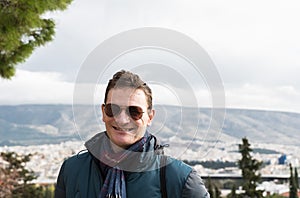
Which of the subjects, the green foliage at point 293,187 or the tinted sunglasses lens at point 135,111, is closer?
the tinted sunglasses lens at point 135,111

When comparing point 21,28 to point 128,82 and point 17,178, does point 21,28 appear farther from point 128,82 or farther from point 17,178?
point 17,178

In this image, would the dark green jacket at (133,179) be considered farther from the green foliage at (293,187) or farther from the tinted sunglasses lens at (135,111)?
the green foliage at (293,187)

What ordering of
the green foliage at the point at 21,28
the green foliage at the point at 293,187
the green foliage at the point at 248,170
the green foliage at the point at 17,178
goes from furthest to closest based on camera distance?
the green foliage at the point at 293,187, the green foliage at the point at 17,178, the green foliage at the point at 248,170, the green foliage at the point at 21,28

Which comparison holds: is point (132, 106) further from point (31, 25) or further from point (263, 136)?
point (263, 136)

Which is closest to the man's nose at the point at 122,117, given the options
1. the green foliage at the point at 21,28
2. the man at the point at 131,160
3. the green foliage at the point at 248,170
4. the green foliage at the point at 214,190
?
the man at the point at 131,160

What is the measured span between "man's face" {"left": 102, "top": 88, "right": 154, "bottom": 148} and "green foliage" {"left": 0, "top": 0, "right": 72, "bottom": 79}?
345 centimetres

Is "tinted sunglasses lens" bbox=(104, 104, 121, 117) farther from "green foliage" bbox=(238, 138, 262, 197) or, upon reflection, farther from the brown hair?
"green foliage" bbox=(238, 138, 262, 197)

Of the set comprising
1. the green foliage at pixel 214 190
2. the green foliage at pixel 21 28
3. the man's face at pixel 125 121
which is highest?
the green foliage at pixel 21 28

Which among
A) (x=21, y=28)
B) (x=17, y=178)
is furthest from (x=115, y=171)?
(x=17, y=178)

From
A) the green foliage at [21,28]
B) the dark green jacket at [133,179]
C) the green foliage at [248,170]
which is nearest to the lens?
the dark green jacket at [133,179]

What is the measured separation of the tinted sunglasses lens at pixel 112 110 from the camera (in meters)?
1.31

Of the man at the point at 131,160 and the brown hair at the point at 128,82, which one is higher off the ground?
the brown hair at the point at 128,82

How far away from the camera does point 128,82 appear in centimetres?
132

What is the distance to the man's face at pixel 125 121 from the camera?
130cm
